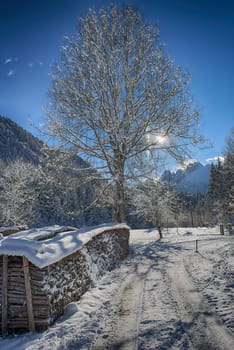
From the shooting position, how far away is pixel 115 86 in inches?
398

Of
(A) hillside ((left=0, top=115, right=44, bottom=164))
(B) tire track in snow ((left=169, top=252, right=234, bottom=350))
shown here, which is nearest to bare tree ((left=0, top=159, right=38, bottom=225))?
(B) tire track in snow ((left=169, top=252, right=234, bottom=350))

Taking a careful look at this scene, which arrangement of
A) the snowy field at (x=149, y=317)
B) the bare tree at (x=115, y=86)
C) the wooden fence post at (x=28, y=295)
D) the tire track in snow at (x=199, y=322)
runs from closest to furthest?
the tire track in snow at (x=199, y=322) < the snowy field at (x=149, y=317) < the wooden fence post at (x=28, y=295) < the bare tree at (x=115, y=86)

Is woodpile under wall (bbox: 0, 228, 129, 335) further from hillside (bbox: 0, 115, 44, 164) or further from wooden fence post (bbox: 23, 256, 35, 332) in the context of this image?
hillside (bbox: 0, 115, 44, 164)

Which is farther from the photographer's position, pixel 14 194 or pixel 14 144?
pixel 14 144

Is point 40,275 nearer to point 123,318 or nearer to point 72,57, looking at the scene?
point 123,318

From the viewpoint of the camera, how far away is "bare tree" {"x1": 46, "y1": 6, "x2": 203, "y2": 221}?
9.78 metres

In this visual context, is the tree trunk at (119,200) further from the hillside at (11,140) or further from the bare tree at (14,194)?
the hillside at (11,140)

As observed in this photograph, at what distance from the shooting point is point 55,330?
4.31 metres

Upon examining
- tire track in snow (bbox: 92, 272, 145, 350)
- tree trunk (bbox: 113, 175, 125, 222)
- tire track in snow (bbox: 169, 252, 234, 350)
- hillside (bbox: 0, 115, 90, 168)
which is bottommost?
tire track in snow (bbox: 92, 272, 145, 350)

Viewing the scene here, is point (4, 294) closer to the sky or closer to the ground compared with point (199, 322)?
closer to the sky

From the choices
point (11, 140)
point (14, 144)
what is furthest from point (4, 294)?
point (11, 140)

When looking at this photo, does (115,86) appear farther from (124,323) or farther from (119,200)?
(124,323)

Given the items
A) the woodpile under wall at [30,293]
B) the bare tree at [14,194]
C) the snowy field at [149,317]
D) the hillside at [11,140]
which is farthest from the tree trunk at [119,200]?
the hillside at [11,140]

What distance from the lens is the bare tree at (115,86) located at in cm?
978
